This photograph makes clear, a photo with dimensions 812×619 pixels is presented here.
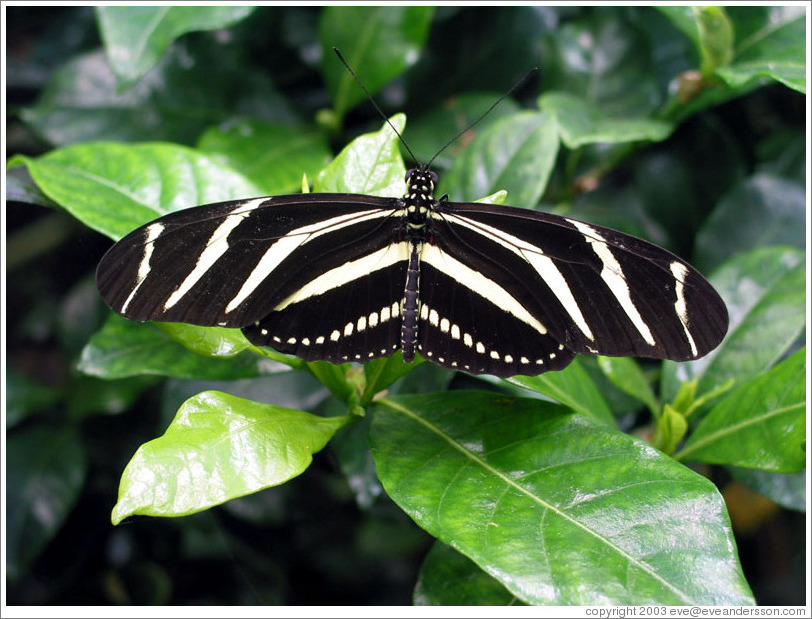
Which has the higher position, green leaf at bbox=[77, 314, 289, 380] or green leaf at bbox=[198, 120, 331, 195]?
green leaf at bbox=[198, 120, 331, 195]

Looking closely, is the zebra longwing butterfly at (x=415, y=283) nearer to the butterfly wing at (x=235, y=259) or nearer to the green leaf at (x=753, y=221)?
the butterfly wing at (x=235, y=259)

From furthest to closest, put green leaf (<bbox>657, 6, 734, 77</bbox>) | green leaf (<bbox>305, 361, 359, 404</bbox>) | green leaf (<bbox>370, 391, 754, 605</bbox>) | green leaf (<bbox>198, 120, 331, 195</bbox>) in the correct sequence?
green leaf (<bbox>198, 120, 331, 195</bbox>) → green leaf (<bbox>657, 6, 734, 77</bbox>) → green leaf (<bbox>305, 361, 359, 404</bbox>) → green leaf (<bbox>370, 391, 754, 605</bbox>)

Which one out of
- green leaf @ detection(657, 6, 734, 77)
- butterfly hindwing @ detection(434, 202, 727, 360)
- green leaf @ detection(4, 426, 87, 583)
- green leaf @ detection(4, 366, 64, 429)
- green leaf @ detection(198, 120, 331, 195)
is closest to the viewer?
butterfly hindwing @ detection(434, 202, 727, 360)

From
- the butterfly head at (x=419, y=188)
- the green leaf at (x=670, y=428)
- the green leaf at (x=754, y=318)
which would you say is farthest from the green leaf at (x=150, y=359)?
the green leaf at (x=754, y=318)

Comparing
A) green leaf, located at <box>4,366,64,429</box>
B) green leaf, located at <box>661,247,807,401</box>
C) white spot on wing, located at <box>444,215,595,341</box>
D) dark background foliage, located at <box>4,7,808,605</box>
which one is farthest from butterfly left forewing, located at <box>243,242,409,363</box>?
green leaf, located at <box>4,366,64,429</box>

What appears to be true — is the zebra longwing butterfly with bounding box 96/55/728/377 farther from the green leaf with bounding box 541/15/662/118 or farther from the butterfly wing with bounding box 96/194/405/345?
the green leaf with bounding box 541/15/662/118

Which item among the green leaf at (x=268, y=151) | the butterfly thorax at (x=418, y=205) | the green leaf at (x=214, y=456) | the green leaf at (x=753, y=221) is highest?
the green leaf at (x=268, y=151)

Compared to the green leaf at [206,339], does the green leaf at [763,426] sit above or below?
below
